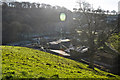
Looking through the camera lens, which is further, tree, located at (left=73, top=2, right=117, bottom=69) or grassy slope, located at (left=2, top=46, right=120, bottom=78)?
tree, located at (left=73, top=2, right=117, bottom=69)

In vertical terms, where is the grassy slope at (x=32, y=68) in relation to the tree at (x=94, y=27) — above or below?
below

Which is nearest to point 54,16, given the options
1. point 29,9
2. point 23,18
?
point 29,9

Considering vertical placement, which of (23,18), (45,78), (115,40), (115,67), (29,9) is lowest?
(115,67)

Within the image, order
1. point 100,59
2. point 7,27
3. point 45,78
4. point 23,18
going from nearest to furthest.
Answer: point 45,78 → point 100,59 → point 7,27 → point 23,18

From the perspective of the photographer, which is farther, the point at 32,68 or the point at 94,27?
the point at 94,27

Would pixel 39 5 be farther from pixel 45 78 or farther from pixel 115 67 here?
pixel 45 78

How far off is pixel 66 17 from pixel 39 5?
20230mm

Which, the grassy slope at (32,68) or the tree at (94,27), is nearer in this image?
the grassy slope at (32,68)

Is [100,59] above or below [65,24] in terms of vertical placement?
below

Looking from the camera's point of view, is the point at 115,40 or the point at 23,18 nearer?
the point at 115,40

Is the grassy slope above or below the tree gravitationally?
below

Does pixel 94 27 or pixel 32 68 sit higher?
pixel 94 27

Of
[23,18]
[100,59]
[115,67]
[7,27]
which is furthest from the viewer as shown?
[23,18]

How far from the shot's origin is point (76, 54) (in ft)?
69.4
